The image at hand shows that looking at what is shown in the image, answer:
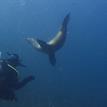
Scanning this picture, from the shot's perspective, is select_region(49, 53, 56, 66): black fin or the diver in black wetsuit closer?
the diver in black wetsuit

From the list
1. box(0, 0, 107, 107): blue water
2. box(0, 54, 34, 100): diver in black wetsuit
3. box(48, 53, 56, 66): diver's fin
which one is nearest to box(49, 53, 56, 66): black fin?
box(48, 53, 56, 66): diver's fin

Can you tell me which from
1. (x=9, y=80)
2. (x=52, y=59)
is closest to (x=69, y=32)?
(x=52, y=59)

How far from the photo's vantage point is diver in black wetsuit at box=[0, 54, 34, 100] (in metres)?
3.43

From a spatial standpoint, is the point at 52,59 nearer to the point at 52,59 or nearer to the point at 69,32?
the point at 52,59

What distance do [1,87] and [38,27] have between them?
21.2 m

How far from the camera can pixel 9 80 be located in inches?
138

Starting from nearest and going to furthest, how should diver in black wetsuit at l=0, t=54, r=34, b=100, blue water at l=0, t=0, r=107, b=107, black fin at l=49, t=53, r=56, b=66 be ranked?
diver in black wetsuit at l=0, t=54, r=34, b=100 < black fin at l=49, t=53, r=56, b=66 < blue water at l=0, t=0, r=107, b=107

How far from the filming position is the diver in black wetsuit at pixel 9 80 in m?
3.43

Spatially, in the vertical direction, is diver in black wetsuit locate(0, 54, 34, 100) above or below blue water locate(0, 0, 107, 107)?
below

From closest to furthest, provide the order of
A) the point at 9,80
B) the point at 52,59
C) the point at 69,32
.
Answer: the point at 9,80 → the point at 52,59 → the point at 69,32

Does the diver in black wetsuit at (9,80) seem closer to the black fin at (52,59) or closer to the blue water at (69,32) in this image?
the black fin at (52,59)

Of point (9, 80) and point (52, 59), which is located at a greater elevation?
point (52, 59)

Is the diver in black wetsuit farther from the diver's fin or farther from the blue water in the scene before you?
the blue water

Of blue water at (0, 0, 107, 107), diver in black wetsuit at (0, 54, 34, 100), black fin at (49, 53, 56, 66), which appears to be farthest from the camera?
blue water at (0, 0, 107, 107)
